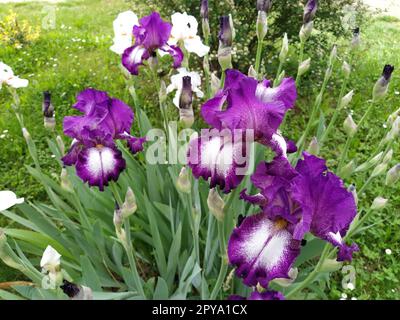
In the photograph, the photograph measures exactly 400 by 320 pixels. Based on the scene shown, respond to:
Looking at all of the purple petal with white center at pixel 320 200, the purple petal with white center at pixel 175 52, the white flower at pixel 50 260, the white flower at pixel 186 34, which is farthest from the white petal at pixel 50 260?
the white flower at pixel 186 34

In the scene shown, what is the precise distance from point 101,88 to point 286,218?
11.0ft

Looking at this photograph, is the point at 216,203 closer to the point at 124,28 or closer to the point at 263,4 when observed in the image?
the point at 263,4

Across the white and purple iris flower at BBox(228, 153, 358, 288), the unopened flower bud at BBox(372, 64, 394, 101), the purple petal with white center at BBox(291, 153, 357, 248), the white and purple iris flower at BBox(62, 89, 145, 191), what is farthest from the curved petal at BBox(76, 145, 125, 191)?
the unopened flower bud at BBox(372, 64, 394, 101)

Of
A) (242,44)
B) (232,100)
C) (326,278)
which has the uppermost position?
(232,100)

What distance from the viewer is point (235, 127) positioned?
954 mm

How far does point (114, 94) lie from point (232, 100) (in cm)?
305

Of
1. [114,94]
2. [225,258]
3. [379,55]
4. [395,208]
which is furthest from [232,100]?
[379,55]

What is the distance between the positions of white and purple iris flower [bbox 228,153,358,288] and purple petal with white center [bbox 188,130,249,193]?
0.10 meters

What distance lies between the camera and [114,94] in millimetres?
3811

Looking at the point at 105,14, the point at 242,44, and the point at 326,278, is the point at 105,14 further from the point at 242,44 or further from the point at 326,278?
the point at 326,278

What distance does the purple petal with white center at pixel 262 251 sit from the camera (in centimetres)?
95

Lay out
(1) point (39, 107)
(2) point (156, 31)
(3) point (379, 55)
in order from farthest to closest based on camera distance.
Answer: (3) point (379, 55) → (1) point (39, 107) → (2) point (156, 31)

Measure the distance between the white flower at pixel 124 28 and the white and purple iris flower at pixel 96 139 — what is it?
0.57 m
